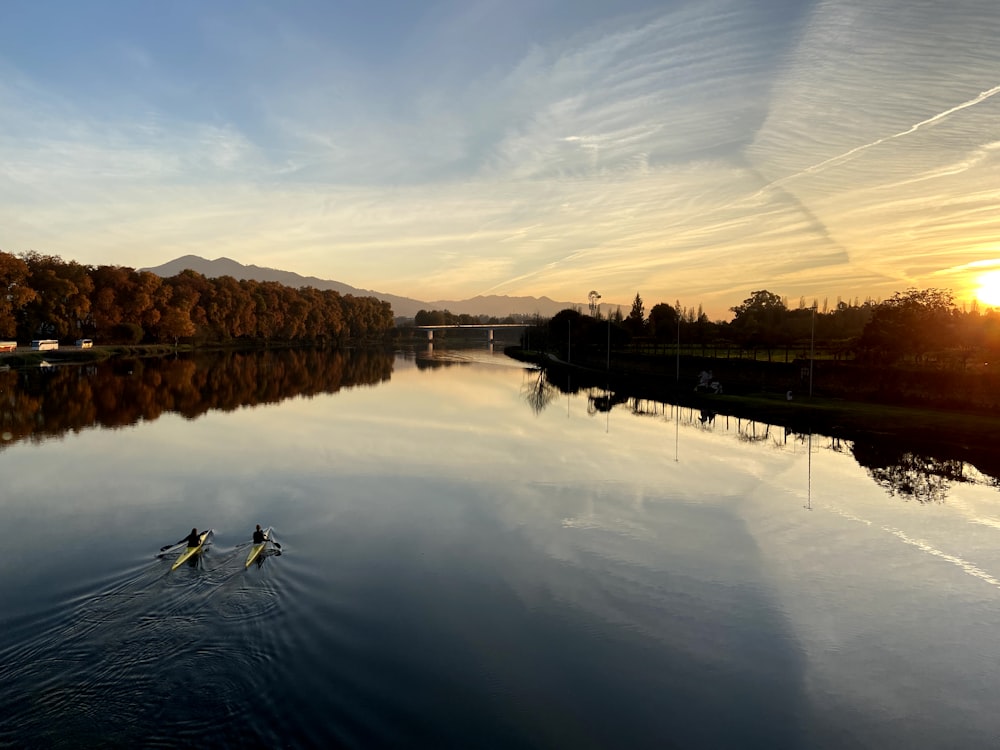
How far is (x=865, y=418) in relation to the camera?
40.7 metres

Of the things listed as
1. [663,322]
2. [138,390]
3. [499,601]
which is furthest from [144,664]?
[663,322]

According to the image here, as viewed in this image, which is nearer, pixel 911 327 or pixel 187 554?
pixel 187 554

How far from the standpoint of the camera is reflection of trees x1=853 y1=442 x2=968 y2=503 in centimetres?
2481

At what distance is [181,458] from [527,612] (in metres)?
23.1

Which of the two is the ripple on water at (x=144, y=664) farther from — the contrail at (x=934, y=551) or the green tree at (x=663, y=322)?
the green tree at (x=663, y=322)

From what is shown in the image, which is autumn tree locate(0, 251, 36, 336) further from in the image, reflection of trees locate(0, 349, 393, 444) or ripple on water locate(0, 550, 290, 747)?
ripple on water locate(0, 550, 290, 747)

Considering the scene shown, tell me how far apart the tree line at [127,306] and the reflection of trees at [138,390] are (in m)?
19.7

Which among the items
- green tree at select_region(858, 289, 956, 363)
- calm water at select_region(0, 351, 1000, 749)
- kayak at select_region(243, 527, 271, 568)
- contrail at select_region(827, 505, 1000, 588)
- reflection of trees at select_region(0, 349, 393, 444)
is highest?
green tree at select_region(858, 289, 956, 363)

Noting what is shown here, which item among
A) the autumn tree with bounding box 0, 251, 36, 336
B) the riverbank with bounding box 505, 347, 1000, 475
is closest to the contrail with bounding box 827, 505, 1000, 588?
the riverbank with bounding box 505, 347, 1000, 475

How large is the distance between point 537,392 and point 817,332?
6981cm

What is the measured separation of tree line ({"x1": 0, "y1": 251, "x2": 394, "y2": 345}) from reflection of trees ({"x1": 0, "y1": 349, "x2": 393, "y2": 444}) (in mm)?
19665

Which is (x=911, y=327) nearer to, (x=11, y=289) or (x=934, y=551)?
(x=934, y=551)

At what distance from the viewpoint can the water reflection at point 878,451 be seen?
26.0 m

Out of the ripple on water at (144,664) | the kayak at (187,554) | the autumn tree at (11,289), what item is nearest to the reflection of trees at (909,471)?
the ripple on water at (144,664)
